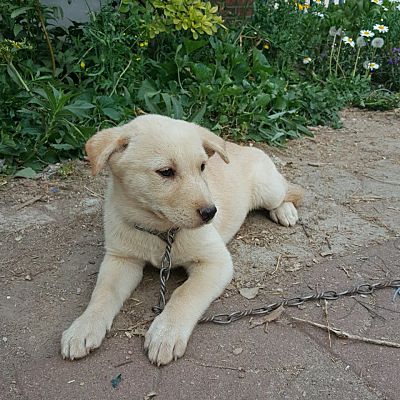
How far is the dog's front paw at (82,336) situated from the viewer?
2301mm

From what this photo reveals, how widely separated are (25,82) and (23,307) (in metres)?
2.39

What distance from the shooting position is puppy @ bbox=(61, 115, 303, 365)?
7.84ft

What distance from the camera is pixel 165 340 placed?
2.33 meters

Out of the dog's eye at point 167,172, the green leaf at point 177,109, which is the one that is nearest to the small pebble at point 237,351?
the dog's eye at point 167,172

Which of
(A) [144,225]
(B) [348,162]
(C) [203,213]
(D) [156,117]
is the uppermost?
(D) [156,117]

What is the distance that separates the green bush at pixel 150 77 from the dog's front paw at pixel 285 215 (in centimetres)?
131

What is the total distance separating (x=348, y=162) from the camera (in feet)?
16.4

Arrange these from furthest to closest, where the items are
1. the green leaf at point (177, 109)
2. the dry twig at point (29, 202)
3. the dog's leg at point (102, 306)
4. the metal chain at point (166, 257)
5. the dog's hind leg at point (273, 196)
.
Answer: the green leaf at point (177, 109) < the dry twig at point (29, 202) < the dog's hind leg at point (273, 196) < the metal chain at point (166, 257) < the dog's leg at point (102, 306)

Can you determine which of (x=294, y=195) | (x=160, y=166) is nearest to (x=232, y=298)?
(x=160, y=166)

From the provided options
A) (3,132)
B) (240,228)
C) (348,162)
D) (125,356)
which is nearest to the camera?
(125,356)

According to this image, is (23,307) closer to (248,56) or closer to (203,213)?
(203,213)

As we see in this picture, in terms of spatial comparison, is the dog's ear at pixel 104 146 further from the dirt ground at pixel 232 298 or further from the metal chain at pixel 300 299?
the metal chain at pixel 300 299

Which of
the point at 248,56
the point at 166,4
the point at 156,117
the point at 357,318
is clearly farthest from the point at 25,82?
the point at 357,318

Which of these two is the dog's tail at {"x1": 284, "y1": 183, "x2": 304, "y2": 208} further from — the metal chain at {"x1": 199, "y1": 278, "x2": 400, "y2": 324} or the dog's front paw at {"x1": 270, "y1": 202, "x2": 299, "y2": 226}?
the metal chain at {"x1": 199, "y1": 278, "x2": 400, "y2": 324}
